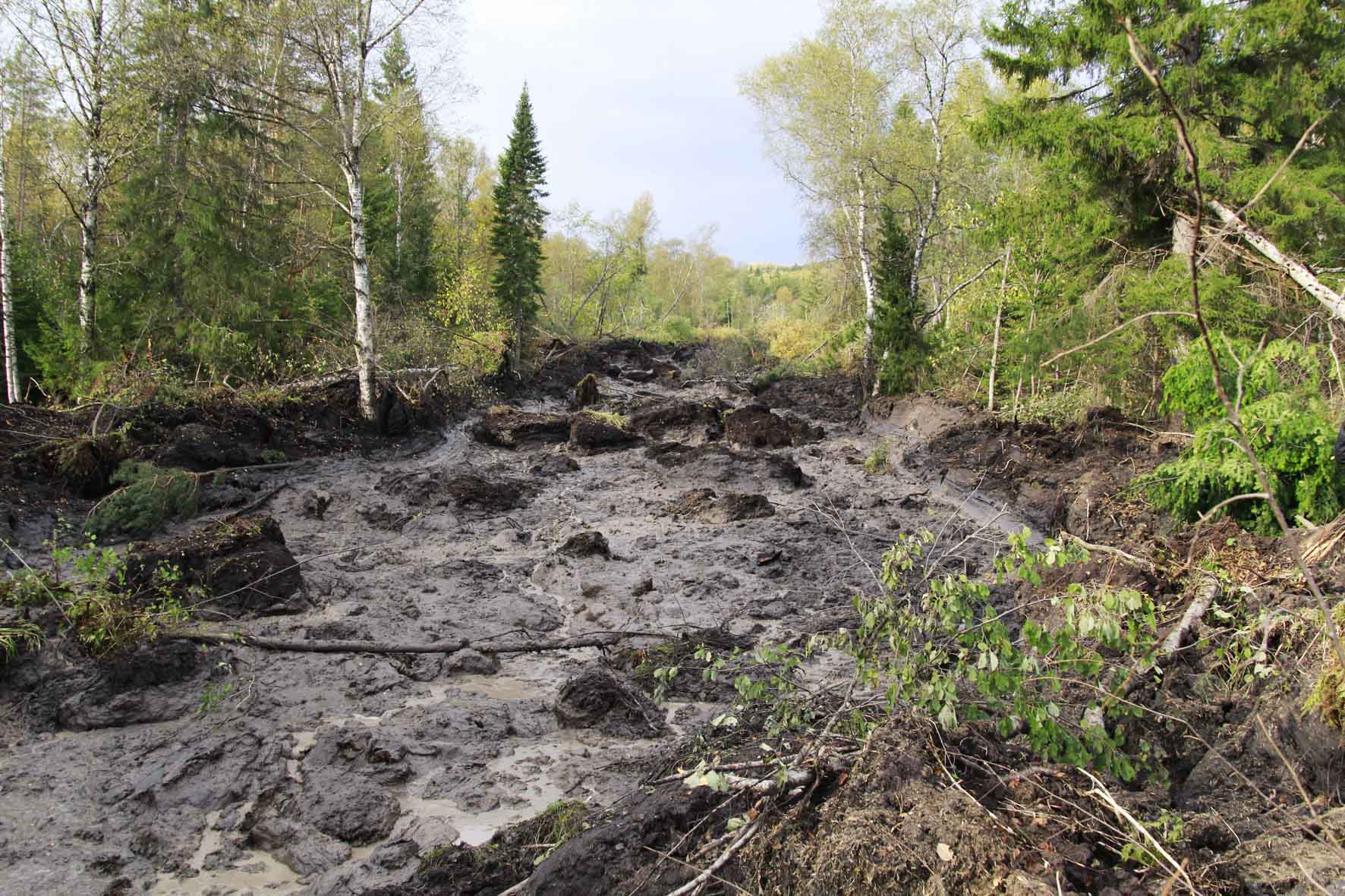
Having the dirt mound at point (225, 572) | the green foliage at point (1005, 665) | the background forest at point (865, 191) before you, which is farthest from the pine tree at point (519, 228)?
the green foliage at point (1005, 665)

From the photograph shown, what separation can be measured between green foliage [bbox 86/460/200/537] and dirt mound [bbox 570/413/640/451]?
7.21 metres

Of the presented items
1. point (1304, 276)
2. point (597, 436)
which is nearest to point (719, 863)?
point (1304, 276)

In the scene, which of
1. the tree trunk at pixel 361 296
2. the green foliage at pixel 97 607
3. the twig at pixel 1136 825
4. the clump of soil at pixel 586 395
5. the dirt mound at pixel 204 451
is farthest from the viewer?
the clump of soil at pixel 586 395

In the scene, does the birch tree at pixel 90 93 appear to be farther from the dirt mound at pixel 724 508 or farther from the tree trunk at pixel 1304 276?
the tree trunk at pixel 1304 276

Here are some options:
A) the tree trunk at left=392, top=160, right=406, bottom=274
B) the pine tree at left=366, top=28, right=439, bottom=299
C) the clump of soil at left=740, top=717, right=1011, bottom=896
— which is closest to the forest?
the clump of soil at left=740, top=717, right=1011, bottom=896

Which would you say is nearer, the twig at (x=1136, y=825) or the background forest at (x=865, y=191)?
the twig at (x=1136, y=825)

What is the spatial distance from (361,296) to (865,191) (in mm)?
13806

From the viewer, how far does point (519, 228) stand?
26.6 metres

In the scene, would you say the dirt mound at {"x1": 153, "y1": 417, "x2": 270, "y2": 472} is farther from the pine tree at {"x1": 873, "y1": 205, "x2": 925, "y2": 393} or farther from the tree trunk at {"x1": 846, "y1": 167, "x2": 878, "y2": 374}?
the tree trunk at {"x1": 846, "y1": 167, "x2": 878, "y2": 374}

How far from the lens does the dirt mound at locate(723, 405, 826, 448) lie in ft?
50.5

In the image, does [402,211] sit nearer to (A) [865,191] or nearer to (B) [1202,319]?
(A) [865,191]

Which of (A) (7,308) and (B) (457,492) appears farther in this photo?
(A) (7,308)

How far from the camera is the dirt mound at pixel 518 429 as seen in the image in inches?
607

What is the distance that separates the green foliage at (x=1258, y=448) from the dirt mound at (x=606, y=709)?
14.6 ft
